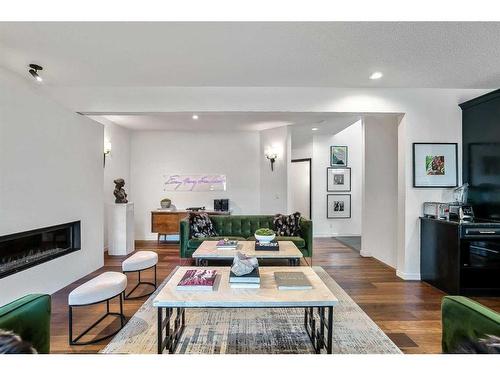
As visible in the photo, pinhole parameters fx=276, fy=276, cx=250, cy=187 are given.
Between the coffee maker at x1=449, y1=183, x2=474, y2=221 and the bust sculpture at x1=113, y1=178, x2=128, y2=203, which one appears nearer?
the coffee maker at x1=449, y1=183, x2=474, y2=221

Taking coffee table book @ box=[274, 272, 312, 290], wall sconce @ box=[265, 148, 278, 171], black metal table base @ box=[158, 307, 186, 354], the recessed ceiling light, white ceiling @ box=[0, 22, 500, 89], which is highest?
the recessed ceiling light

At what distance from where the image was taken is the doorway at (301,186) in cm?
729

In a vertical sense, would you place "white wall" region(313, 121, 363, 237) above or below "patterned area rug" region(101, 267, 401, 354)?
above

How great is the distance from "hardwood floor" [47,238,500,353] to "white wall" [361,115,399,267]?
306 millimetres

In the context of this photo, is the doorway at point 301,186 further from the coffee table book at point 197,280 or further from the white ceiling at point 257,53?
the coffee table book at point 197,280

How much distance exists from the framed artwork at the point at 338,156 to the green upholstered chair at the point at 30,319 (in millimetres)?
6657

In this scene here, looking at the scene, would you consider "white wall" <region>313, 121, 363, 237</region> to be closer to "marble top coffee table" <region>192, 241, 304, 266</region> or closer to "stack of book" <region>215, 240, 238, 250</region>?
"marble top coffee table" <region>192, 241, 304, 266</region>

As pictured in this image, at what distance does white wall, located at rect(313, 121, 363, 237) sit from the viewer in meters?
7.12

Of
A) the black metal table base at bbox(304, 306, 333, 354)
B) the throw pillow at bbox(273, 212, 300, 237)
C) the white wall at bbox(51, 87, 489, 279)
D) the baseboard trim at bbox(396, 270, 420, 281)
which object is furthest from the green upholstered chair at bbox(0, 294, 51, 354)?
the baseboard trim at bbox(396, 270, 420, 281)

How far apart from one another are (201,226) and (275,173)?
2307 millimetres

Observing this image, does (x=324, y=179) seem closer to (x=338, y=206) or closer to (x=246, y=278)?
(x=338, y=206)

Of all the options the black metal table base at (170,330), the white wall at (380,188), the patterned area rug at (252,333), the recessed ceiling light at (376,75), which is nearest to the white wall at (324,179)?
the white wall at (380,188)

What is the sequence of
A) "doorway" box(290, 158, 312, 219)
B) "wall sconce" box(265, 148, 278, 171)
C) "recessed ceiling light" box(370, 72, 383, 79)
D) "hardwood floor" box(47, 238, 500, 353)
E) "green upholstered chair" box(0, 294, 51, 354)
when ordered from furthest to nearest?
"doorway" box(290, 158, 312, 219) < "wall sconce" box(265, 148, 278, 171) < "recessed ceiling light" box(370, 72, 383, 79) < "hardwood floor" box(47, 238, 500, 353) < "green upholstered chair" box(0, 294, 51, 354)

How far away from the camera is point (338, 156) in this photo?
7.13m
